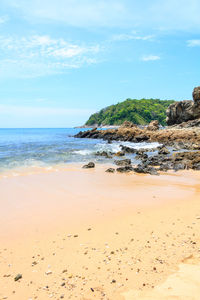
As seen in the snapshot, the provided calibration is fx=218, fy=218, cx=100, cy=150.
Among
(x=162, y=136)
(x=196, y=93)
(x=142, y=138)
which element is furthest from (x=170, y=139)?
(x=196, y=93)

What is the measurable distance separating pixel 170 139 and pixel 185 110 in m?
24.3

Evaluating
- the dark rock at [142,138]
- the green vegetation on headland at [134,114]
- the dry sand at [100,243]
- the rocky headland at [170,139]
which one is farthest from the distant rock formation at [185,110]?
the green vegetation on headland at [134,114]

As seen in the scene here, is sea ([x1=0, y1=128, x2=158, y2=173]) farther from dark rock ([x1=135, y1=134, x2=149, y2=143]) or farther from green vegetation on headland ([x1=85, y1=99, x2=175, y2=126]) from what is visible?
green vegetation on headland ([x1=85, y1=99, x2=175, y2=126])

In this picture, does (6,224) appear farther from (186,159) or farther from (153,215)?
(186,159)

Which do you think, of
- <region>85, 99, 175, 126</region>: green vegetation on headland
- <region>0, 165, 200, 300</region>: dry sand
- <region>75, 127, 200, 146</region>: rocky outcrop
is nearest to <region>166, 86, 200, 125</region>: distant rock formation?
<region>75, 127, 200, 146</region>: rocky outcrop

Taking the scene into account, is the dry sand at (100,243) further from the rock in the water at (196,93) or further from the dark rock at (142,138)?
the rock in the water at (196,93)

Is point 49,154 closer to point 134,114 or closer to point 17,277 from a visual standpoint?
point 17,277

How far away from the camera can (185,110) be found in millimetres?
54438

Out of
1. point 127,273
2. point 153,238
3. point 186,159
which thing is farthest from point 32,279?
point 186,159

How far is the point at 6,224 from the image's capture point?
5.94 meters

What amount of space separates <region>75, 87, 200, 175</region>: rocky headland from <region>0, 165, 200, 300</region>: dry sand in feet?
17.1

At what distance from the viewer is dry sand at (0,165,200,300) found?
11.0 feet

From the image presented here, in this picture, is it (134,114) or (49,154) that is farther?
(134,114)

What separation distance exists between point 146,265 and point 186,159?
499 inches
